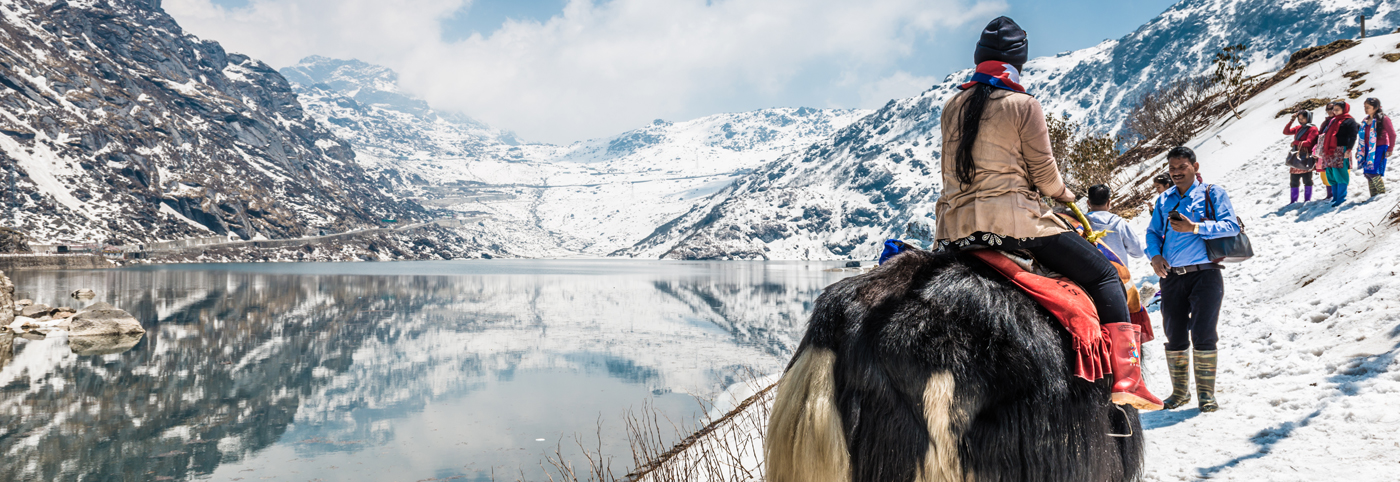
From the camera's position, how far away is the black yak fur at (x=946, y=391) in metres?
2.40

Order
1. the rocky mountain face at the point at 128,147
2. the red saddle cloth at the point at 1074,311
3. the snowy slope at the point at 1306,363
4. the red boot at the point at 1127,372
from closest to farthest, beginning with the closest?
the red saddle cloth at the point at 1074,311 → the red boot at the point at 1127,372 → the snowy slope at the point at 1306,363 → the rocky mountain face at the point at 128,147

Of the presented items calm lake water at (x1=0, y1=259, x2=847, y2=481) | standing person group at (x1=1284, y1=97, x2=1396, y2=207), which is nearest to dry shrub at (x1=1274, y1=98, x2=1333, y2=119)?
standing person group at (x1=1284, y1=97, x2=1396, y2=207)

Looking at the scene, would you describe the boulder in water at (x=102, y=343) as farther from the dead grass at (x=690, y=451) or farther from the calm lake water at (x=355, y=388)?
the dead grass at (x=690, y=451)

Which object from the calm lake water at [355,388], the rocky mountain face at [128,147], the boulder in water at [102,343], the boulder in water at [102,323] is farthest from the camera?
the rocky mountain face at [128,147]

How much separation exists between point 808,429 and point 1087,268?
4.67ft

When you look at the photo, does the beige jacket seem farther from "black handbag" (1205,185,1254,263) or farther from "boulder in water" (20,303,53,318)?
"boulder in water" (20,303,53,318)

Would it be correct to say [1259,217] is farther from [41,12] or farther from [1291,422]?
[41,12]

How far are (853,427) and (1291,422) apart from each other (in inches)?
181

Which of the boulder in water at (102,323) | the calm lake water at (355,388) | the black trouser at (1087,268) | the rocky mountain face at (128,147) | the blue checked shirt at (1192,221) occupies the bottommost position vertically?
the calm lake water at (355,388)

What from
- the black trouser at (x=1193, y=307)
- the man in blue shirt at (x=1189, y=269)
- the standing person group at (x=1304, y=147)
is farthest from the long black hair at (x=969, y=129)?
the standing person group at (x=1304, y=147)

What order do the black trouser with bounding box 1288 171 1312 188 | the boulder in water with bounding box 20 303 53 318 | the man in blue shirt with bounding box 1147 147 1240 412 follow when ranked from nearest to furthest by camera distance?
the man in blue shirt with bounding box 1147 147 1240 412 < the black trouser with bounding box 1288 171 1312 188 < the boulder in water with bounding box 20 303 53 318

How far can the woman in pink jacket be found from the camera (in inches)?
388

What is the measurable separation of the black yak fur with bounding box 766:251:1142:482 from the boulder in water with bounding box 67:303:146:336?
1234 inches

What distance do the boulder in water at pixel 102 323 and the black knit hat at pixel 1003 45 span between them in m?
31.8
